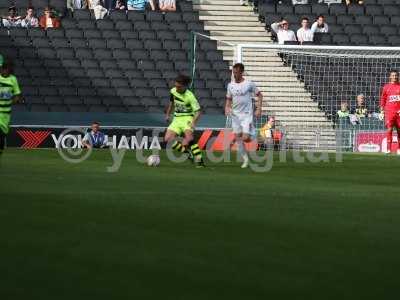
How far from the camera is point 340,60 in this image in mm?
38406

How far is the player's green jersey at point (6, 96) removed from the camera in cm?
2377

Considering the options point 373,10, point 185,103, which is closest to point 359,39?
point 373,10

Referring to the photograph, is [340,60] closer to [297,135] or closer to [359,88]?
[359,88]

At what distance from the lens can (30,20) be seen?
3975 centimetres

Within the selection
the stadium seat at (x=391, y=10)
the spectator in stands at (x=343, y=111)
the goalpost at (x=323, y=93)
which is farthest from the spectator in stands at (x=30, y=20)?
the stadium seat at (x=391, y=10)

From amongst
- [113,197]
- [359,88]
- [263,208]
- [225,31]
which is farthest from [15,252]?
[225,31]

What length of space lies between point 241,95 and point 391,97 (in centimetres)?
734

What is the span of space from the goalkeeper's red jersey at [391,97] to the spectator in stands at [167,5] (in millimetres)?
11391

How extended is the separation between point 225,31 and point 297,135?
21.8ft

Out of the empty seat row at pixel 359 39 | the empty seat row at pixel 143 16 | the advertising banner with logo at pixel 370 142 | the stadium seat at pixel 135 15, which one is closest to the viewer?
the advertising banner with logo at pixel 370 142

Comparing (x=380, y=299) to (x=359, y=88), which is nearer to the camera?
(x=380, y=299)

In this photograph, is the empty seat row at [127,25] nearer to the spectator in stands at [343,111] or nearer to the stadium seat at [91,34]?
the stadium seat at [91,34]

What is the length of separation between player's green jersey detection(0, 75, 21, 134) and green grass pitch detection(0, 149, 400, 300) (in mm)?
3884

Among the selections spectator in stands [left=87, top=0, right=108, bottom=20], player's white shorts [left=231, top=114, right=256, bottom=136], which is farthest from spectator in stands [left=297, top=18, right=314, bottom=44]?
player's white shorts [left=231, top=114, right=256, bottom=136]
